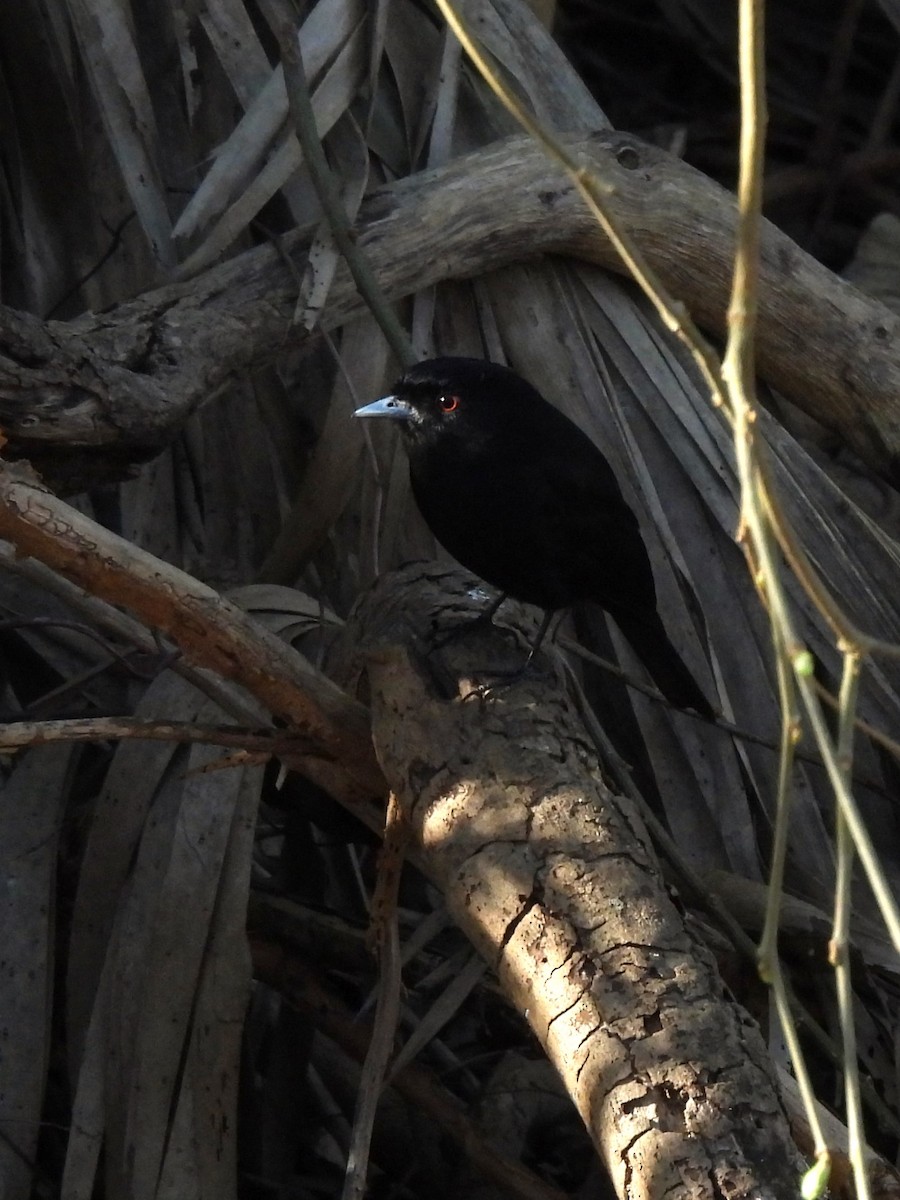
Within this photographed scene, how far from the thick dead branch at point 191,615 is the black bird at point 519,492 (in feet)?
2.96

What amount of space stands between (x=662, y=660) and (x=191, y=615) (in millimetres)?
1376

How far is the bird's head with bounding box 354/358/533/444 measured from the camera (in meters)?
3.65

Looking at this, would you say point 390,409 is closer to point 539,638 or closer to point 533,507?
point 533,507

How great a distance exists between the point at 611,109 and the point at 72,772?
514cm

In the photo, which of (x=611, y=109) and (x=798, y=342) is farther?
(x=611, y=109)

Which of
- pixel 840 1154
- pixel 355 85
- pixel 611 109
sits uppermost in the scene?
pixel 611 109

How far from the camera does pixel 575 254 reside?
409 centimetres

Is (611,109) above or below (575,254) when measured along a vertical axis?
above

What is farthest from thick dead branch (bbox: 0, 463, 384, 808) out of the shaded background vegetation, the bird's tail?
the bird's tail

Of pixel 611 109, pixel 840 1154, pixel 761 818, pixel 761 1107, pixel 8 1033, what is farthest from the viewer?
pixel 611 109

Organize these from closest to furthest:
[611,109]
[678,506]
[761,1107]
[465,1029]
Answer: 1. [761,1107]
2. [678,506]
3. [465,1029]
4. [611,109]

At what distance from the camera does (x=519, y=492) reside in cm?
374

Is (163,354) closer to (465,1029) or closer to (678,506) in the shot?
(678,506)

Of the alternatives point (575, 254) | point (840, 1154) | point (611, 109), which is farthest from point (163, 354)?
point (611, 109)
